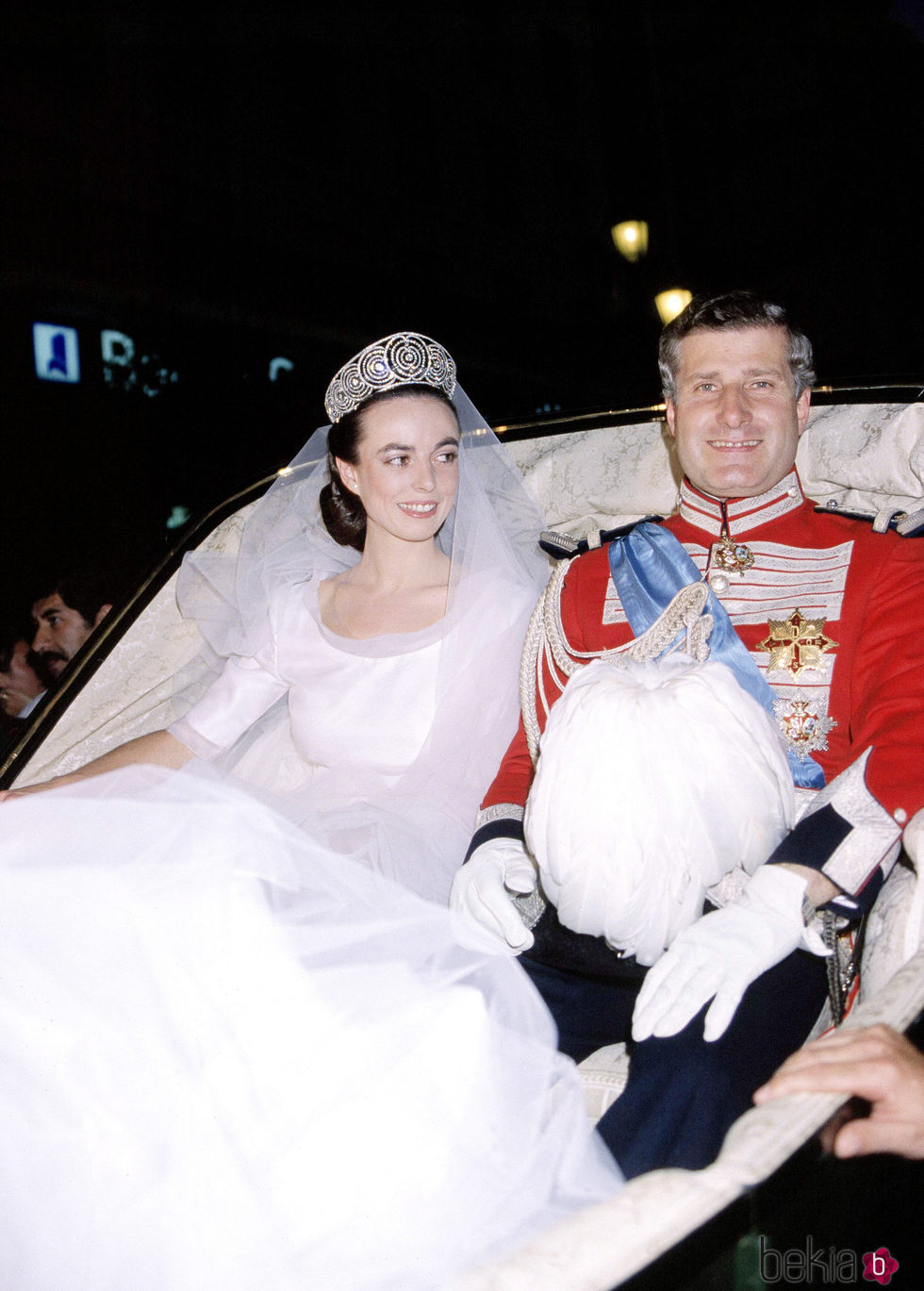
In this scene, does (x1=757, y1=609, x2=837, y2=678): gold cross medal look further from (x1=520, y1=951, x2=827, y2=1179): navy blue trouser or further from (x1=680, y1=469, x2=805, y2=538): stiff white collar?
(x1=520, y1=951, x2=827, y2=1179): navy blue trouser

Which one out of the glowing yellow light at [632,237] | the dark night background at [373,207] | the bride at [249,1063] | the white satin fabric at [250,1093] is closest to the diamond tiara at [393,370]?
the bride at [249,1063]

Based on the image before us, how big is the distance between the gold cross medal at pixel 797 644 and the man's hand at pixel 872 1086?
78 cm

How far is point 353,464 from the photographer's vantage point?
2160mm

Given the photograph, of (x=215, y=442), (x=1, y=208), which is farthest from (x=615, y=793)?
(x=215, y=442)

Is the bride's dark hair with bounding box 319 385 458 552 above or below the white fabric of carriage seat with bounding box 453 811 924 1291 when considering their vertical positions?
above

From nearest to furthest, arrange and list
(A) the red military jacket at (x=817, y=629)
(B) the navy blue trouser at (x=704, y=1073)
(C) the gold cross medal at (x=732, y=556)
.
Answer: (B) the navy blue trouser at (x=704, y=1073), (A) the red military jacket at (x=817, y=629), (C) the gold cross medal at (x=732, y=556)

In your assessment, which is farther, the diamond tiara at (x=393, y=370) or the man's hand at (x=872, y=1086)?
the diamond tiara at (x=393, y=370)

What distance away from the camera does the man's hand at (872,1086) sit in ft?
2.81

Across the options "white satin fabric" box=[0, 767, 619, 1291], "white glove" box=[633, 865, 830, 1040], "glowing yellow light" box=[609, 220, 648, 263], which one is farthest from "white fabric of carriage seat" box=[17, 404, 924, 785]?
"glowing yellow light" box=[609, 220, 648, 263]

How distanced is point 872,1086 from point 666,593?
3.22ft

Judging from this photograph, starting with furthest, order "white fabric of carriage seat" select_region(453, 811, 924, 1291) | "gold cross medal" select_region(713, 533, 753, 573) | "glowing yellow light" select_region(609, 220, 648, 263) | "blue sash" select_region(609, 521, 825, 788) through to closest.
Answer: "glowing yellow light" select_region(609, 220, 648, 263), "gold cross medal" select_region(713, 533, 753, 573), "blue sash" select_region(609, 521, 825, 788), "white fabric of carriage seat" select_region(453, 811, 924, 1291)

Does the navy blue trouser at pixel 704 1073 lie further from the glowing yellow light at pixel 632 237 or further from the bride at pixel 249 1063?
the glowing yellow light at pixel 632 237

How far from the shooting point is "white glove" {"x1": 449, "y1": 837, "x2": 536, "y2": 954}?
4.78ft

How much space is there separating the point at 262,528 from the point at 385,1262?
183 cm
